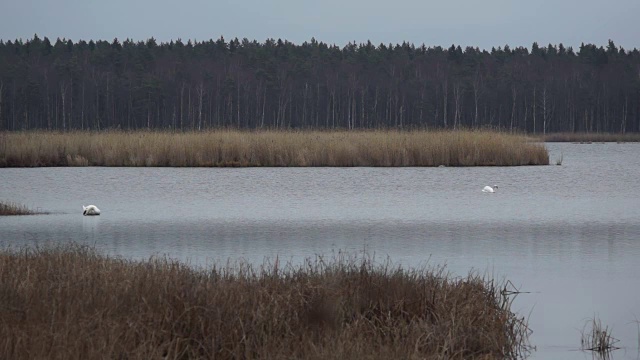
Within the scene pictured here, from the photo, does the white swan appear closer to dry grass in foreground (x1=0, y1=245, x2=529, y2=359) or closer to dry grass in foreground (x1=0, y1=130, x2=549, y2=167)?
dry grass in foreground (x1=0, y1=130, x2=549, y2=167)

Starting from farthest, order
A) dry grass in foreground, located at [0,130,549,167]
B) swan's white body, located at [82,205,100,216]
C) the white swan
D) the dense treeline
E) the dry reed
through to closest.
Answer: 1. the dense treeline
2. dry grass in foreground, located at [0,130,549,167]
3. the white swan
4. swan's white body, located at [82,205,100,216]
5. the dry reed

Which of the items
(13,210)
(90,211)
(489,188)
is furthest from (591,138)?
(13,210)

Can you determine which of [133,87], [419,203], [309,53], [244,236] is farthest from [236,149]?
[309,53]

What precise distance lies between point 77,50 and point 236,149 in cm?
6450

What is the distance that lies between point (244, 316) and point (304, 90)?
2928 inches

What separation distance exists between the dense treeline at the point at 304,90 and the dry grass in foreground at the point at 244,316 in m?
62.1

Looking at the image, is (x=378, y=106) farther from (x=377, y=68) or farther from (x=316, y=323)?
(x=316, y=323)

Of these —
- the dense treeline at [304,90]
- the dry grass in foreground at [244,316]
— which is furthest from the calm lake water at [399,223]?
the dense treeline at [304,90]

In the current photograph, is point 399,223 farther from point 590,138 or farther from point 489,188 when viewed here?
point 590,138

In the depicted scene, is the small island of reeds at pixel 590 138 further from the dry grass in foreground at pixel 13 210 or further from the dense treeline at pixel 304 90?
the dry grass in foreground at pixel 13 210

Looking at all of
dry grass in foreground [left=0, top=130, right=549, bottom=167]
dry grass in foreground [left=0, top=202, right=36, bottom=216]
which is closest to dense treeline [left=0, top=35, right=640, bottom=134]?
dry grass in foreground [left=0, top=130, right=549, bottom=167]

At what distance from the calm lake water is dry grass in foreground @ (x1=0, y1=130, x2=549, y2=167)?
2.22 m

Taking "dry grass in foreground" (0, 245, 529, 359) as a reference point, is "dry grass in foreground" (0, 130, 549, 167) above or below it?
below

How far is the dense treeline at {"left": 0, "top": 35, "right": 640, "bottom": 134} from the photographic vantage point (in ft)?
241
